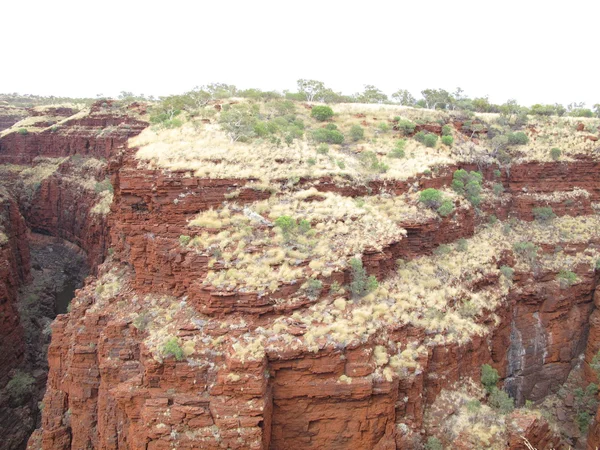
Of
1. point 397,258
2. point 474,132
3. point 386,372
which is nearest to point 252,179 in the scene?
point 397,258

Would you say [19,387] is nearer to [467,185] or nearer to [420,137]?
[420,137]

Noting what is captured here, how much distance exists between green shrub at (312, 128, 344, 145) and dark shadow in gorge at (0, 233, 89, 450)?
69.9ft

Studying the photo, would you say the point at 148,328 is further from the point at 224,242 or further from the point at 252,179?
the point at 252,179

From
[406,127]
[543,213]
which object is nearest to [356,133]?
[406,127]

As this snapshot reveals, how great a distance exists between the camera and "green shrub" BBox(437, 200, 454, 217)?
2442 cm

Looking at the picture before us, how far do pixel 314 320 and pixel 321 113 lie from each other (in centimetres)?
2231

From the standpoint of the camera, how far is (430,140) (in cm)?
3117

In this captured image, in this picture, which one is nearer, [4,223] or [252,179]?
[252,179]

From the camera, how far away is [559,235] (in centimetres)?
2950

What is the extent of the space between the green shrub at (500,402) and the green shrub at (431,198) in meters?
9.79

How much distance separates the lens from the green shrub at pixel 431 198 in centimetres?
2469

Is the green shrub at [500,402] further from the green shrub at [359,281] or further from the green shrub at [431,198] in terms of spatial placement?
the green shrub at [431,198]

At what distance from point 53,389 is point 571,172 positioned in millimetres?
34654

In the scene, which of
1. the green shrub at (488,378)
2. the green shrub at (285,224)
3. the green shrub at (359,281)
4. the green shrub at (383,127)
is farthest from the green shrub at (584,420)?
the green shrub at (383,127)
